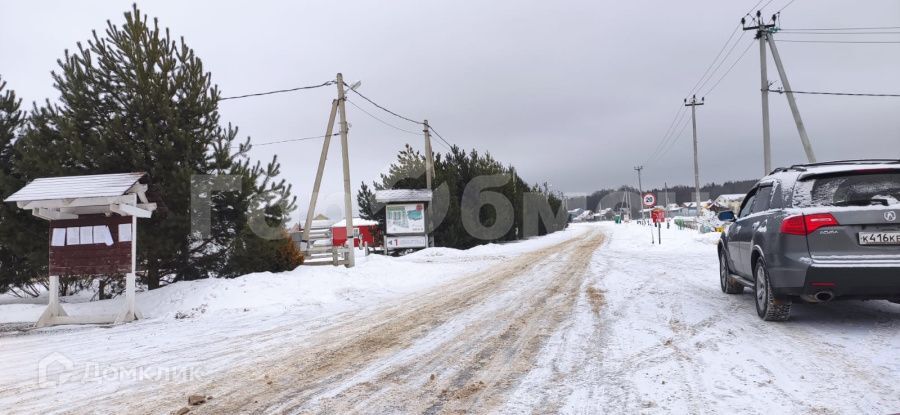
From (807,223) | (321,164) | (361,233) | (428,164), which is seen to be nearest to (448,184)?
(428,164)

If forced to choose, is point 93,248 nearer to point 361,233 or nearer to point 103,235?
point 103,235

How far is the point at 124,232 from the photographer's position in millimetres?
8852

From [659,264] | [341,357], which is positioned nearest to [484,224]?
[659,264]

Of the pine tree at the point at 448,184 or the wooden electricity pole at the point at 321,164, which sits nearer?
the wooden electricity pole at the point at 321,164

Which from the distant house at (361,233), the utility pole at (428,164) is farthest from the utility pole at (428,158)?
the distant house at (361,233)

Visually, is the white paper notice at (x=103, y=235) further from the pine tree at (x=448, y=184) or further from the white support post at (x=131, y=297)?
the pine tree at (x=448, y=184)

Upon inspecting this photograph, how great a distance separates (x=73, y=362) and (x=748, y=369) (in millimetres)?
6740

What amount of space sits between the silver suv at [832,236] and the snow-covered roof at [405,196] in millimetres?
21410

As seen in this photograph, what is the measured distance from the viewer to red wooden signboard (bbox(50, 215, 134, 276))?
8844 mm

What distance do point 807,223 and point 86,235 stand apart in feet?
35.1

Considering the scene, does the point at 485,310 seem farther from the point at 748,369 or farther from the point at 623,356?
the point at 748,369

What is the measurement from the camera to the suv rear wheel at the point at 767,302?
570 centimetres

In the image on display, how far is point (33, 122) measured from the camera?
10.2 m
